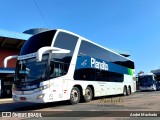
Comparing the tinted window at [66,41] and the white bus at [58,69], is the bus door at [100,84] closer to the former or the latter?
the white bus at [58,69]

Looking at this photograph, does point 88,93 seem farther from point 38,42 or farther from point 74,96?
point 38,42

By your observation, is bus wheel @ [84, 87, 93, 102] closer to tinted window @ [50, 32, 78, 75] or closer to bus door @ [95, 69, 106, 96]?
bus door @ [95, 69, 106, 96]

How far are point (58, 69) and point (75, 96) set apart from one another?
7.58ft

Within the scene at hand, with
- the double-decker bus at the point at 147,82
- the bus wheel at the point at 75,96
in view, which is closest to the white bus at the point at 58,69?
the bus wheel at the point at 75,96

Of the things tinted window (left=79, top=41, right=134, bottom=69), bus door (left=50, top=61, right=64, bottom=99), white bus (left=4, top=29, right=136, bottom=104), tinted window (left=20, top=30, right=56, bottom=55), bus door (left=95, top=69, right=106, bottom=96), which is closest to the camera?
white bus (left=4, top=29, right=136, bottom=104)

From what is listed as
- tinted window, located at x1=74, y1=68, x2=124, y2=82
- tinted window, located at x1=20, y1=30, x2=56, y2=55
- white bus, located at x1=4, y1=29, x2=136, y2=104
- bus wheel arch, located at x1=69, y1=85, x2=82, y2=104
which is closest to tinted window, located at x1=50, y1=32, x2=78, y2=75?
white bus, located at x1=4, y1=29, x2=136, y2=104

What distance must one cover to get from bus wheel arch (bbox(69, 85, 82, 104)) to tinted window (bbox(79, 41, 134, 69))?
6.88ft

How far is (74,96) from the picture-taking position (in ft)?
51.6

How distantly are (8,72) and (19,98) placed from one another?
51.8 ft

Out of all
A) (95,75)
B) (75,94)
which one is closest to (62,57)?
(75,94)

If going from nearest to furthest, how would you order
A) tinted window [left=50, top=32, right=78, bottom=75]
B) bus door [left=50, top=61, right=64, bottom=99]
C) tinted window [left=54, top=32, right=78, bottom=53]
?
bus door [left=50, top=61, right=64, bottom=99], tinted window [left=50, top=32, right=78, bottom=75], tinted window [left=54, top=32, right=78, bottom=53]

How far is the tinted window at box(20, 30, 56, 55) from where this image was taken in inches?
559

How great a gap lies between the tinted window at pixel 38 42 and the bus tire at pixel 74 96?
3.21 metres

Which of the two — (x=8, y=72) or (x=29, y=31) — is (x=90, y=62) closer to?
(x=8, y=72)
